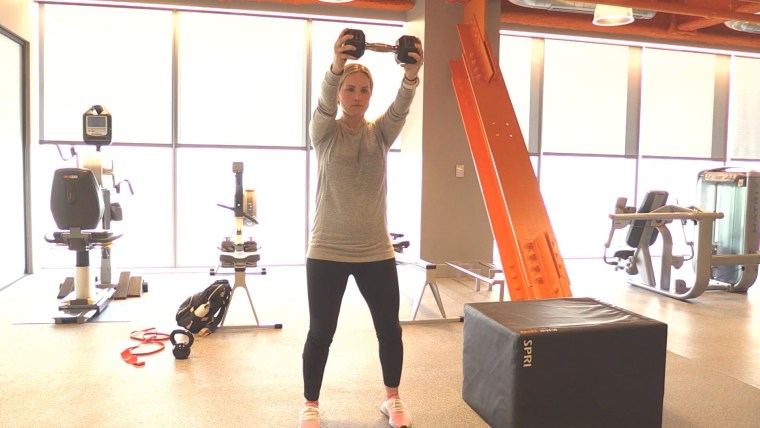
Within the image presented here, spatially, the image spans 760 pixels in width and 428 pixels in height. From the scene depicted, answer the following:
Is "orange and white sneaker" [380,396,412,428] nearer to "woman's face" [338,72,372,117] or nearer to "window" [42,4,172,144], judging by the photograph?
"woman's face" [338,72,372,117]

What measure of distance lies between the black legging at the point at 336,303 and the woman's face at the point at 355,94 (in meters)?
0.62

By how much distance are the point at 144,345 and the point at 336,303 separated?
2.10 m

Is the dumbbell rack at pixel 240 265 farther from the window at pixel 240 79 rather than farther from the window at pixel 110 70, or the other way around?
the window at pixel 110 70

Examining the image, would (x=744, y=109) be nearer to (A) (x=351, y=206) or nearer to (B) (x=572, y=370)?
(B) (x=572, y=370)

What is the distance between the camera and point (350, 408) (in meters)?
2.79

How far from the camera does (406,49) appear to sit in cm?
221

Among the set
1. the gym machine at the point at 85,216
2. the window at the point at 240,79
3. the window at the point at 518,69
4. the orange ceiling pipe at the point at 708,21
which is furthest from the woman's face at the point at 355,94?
the orange ceiling pipe at the point at 708,21

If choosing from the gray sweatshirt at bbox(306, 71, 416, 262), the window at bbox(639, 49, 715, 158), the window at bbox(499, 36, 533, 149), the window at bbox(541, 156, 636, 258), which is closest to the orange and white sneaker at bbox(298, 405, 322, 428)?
the gray sweatshirt at bbox(306, 71, 416, 262)

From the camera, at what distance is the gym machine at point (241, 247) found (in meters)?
4.18

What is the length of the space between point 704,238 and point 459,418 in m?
3.73

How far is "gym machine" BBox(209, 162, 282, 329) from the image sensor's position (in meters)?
4.18

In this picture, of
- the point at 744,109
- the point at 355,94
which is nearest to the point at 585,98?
the point at 744,109

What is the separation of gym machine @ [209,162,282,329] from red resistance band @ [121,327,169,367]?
456mm

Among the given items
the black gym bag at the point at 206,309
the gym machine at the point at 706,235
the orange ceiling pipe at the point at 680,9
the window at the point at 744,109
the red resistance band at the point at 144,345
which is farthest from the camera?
the window at the point at 744,109
